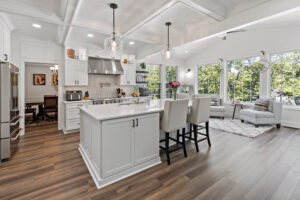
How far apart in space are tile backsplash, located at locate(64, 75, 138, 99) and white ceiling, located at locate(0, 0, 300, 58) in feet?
4.36

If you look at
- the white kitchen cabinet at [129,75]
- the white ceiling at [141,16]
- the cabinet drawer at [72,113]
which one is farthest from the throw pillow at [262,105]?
the cabinet drawer at [72,113]

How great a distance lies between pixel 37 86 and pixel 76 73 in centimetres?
429

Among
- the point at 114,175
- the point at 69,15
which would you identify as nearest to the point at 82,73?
the point at 69,15

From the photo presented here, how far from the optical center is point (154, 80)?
6812 millimetres

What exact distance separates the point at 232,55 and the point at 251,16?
378 centimetres

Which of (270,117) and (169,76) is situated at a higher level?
(169,76)

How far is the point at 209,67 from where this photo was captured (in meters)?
6.98

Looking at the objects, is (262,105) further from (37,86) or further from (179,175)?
(37,86)

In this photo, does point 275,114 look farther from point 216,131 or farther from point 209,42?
point 209,42

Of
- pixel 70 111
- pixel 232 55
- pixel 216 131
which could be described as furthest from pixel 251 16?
pixel 70 111

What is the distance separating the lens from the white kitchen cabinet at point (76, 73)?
4250mm

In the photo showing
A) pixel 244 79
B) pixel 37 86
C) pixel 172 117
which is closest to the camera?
pixel 172 117

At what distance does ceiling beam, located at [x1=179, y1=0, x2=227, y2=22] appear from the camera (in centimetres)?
242

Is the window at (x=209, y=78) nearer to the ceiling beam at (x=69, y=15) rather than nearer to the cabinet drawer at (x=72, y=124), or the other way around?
the ceiling beam at (x=69, y=15)
